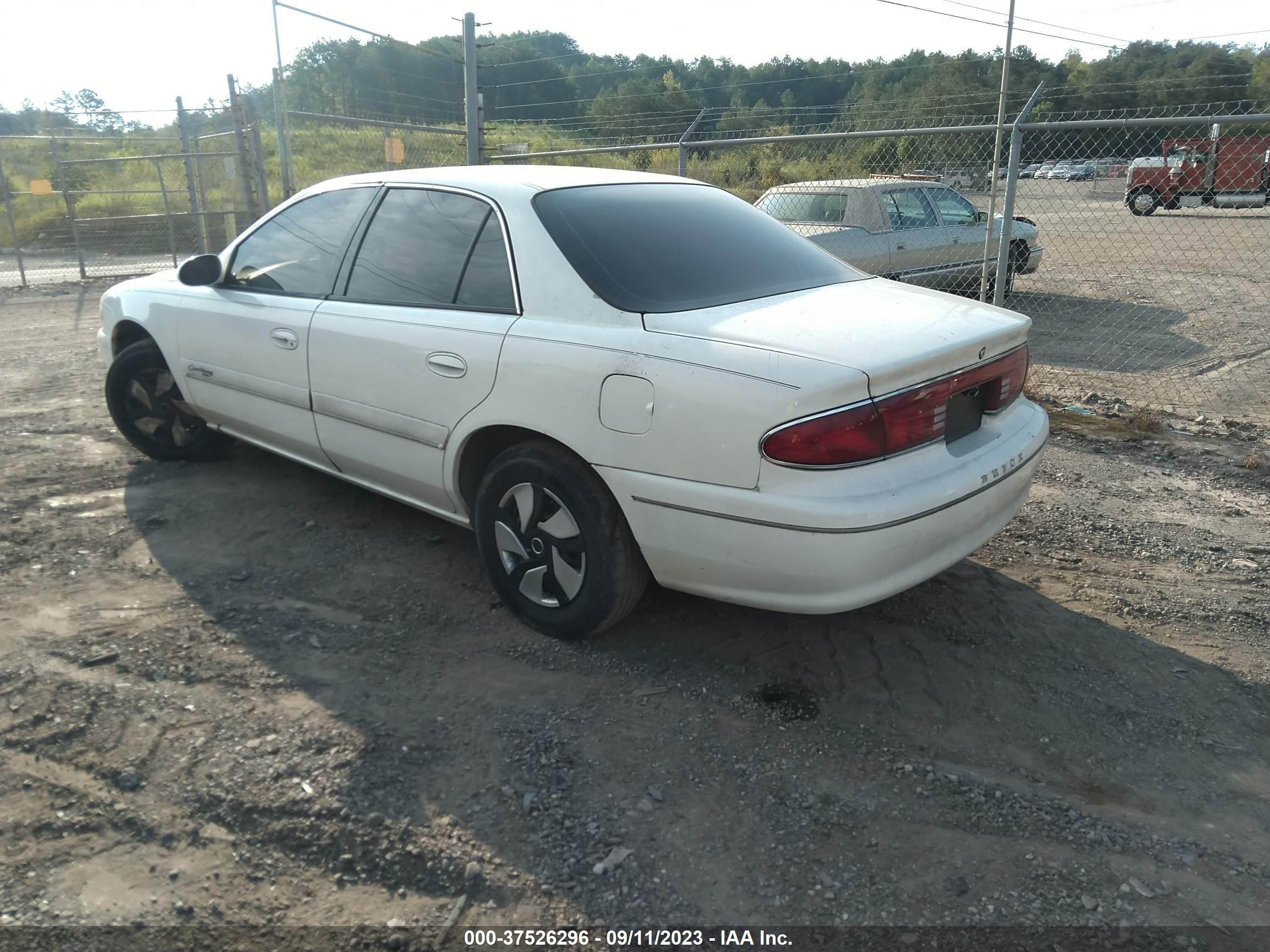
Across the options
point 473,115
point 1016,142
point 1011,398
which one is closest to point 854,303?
point 1011,398

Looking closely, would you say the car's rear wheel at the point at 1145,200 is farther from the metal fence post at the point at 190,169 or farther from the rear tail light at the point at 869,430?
the rear tail light at the point at 869,430

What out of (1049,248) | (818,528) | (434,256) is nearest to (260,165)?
(434,256)

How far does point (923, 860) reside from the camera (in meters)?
2.39

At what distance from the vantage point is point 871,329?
3.03 m

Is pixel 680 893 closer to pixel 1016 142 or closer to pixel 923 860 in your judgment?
pixel 923 860

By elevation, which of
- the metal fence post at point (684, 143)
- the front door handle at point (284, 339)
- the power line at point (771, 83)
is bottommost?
the front door handle at point (284, 339)

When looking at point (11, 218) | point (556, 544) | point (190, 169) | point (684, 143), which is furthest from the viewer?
point (11, 218)

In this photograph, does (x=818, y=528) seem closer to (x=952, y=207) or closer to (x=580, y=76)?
(x=952, y=207)

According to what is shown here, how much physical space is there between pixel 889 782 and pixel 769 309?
5.04 ft

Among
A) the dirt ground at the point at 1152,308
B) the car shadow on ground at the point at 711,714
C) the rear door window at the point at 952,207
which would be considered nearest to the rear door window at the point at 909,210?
Result: the rear door window at the point at 952,207

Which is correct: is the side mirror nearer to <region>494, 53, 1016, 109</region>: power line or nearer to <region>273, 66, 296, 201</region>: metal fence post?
<region>273, 66, 296, 201</region>: metal fence post

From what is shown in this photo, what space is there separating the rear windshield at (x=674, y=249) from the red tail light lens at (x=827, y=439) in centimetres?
68

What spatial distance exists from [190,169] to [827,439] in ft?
46.3

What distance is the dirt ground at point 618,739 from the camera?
91.2 inches
